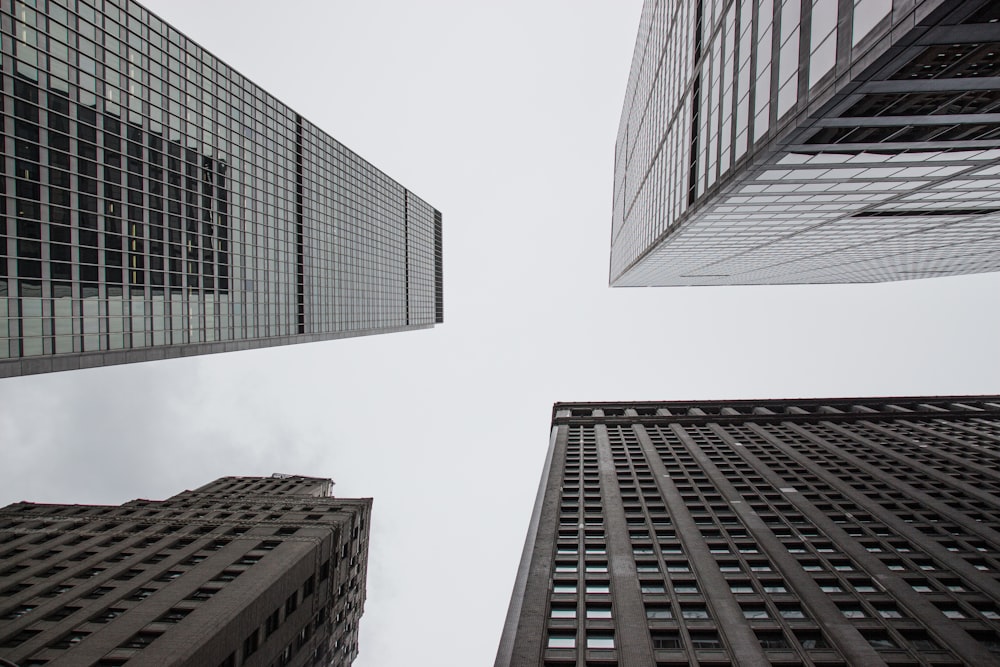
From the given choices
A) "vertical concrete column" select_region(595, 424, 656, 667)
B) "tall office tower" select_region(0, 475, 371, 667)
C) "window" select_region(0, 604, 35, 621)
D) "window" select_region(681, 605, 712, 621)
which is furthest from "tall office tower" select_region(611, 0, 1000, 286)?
"window" select_region(0, 604, 35, 621)

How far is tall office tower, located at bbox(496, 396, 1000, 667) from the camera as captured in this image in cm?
2948

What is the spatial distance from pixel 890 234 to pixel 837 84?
138ft

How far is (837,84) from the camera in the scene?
17.9 metres

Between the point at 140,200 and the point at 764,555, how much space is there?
53181mm

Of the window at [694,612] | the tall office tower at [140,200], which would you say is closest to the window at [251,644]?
the tall office tower at [140,200]

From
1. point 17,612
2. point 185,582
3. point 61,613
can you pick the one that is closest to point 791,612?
point 185,582

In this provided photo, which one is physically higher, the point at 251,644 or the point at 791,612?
the point at 791,612

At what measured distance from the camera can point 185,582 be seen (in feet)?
123

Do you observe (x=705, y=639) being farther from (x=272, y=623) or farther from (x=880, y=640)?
(x=272, y=623)

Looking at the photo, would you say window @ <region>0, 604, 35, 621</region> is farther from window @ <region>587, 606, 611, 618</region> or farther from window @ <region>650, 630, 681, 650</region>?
window @ <region>650, 630, 681, 650</region>

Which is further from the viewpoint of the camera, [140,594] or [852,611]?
[140,594]

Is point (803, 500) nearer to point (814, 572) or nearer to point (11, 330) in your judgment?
point (814, 572)

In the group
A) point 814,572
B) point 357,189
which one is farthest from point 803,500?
point 357,189

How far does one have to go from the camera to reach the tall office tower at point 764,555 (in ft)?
96.7
